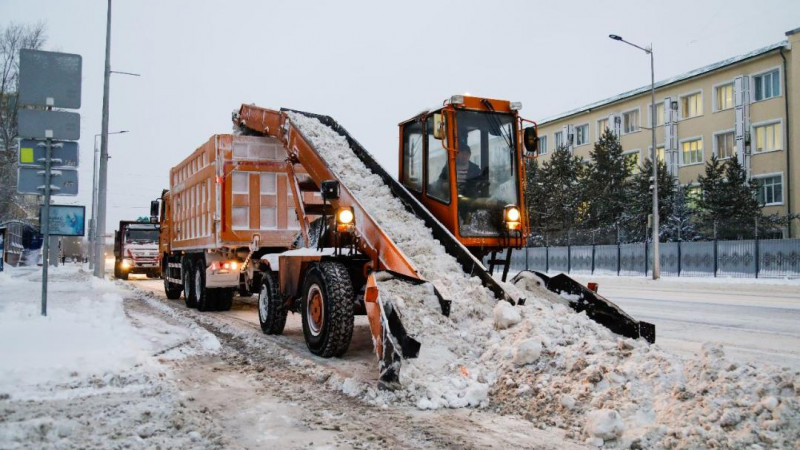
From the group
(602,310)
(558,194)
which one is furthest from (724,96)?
(602,310)

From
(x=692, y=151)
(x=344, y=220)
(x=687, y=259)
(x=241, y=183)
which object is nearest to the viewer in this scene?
(x=344, y=220)

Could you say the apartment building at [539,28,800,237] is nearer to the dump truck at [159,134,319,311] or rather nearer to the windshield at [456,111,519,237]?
the dump truck at [159,134,319,311]

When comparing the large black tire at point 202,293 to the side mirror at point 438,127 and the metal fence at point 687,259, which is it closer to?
the side mirror at point 438,127

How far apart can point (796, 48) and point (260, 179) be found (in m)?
29.6

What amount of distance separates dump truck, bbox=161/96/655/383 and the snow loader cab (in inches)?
0.5

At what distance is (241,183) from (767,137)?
30349mm

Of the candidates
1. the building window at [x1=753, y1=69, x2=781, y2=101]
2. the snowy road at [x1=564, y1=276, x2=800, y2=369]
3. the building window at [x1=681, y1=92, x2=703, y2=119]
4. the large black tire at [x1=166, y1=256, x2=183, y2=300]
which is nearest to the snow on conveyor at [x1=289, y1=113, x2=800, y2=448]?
the snowy road at [x1=564, y1=276, x2=800, y2=369]

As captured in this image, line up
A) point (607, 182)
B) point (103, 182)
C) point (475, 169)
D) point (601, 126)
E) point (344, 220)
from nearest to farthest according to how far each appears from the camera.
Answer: point (344, 220), point (475, 169), point (103, 182), point (607, 182), point (601, 126)

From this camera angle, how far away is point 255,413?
5.04 metres

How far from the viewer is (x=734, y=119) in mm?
34000

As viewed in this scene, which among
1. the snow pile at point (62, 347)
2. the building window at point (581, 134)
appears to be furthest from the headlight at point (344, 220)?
the building window at point (581, 134)

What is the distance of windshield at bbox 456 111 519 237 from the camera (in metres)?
7.82

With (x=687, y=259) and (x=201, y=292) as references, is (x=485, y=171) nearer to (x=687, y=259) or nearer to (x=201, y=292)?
(x=201, y=292)

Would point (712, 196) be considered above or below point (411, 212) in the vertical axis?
above
